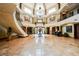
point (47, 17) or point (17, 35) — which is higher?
point (47, 17)

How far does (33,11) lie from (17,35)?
9.85 meters

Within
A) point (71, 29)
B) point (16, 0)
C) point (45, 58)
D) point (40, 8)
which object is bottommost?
point (45, 58)

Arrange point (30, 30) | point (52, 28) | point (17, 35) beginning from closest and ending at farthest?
point (17, 35) → point (52, 28) → point (30, 30)

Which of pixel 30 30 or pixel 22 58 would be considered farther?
pixel 30 30

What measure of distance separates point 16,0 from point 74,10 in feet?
32.3

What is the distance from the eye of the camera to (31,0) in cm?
394

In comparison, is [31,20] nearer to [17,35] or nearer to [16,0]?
[17,35]

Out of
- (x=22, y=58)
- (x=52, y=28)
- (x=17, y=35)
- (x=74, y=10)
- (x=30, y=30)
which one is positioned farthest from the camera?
(x=30, y=30)

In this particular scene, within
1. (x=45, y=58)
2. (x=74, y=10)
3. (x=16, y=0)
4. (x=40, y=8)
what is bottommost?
(x=45, y=58)

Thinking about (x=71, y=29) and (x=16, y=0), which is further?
(x=71, y=29)

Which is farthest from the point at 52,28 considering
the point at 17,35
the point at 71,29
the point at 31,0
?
the point at 31,0

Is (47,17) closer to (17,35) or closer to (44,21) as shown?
(44,21)

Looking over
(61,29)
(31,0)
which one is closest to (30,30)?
(61,29)

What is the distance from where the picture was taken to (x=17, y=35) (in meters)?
11.8
